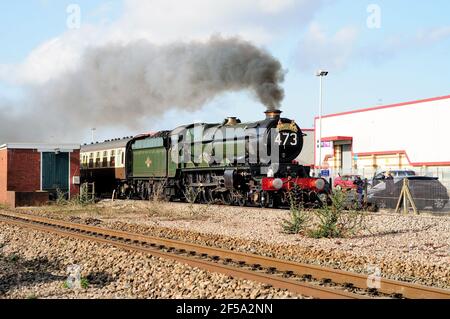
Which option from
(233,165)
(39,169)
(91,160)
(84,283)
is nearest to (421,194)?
(233,165)

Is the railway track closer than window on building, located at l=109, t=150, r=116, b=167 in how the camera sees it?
Yes

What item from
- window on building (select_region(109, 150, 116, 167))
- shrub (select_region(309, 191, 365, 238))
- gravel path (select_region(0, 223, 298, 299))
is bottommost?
gravel path (select_region(0, 223, 298, 299))

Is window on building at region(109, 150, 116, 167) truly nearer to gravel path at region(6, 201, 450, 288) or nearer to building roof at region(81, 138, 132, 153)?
building roof at region(81, 138, 132, 153)

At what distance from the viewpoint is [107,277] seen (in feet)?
29.3

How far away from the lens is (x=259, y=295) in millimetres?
7090

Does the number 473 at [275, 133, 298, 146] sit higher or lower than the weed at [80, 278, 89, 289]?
higher

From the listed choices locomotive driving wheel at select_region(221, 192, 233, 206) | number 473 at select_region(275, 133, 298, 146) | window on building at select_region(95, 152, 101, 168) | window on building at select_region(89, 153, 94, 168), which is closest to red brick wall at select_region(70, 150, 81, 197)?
window on building at select_region(95, 152, 101, 168)

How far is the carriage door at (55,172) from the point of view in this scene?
2741 cm

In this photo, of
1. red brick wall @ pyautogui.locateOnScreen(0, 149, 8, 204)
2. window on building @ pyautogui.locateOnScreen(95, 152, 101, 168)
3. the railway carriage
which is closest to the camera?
red brick wall @ pyautogui.locateOnScreen(0, 149, 8, 204)

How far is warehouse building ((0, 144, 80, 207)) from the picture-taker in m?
26.9

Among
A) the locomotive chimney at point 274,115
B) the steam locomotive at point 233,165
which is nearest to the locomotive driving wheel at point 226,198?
the steam locomotive at point 233,165

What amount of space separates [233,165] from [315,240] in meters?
9.42

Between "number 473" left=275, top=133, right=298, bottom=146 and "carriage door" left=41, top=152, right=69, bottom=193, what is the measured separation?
12209 mm

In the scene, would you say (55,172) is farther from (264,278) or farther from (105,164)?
(264,278)
